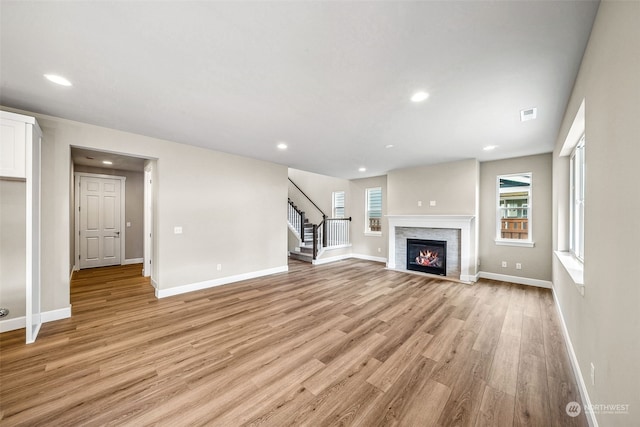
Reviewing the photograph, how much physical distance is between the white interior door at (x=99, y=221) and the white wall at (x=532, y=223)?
31.6 feet

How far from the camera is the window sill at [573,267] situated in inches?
79.7

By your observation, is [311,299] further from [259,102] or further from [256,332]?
[259,102]

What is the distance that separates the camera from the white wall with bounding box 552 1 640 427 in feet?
3.35

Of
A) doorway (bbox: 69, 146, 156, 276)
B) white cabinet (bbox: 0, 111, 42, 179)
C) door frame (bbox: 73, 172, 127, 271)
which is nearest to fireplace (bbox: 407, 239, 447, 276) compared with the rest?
doorway (bbox: 69, 146, 156, 276)

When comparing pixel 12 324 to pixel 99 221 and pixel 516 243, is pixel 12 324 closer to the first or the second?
pixel 99 221

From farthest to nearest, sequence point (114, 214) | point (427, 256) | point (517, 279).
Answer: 1. point (114, 214)
2. point (427, 256)
3. point (517, 279)

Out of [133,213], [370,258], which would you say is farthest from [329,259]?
[133,213]

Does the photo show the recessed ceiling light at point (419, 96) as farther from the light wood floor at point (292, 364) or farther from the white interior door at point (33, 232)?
the white interior door at point (33, 232)

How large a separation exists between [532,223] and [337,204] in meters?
5.40

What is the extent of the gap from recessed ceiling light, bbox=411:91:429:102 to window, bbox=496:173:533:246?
4.08 meters

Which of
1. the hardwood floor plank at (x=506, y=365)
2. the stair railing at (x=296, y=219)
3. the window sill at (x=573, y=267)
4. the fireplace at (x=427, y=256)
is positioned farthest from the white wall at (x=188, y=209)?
the window sill at (x=573, y=267)

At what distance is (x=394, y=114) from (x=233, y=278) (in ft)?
14.5

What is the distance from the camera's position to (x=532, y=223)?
4.94 metres

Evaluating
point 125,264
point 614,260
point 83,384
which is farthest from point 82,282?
point 614,260
